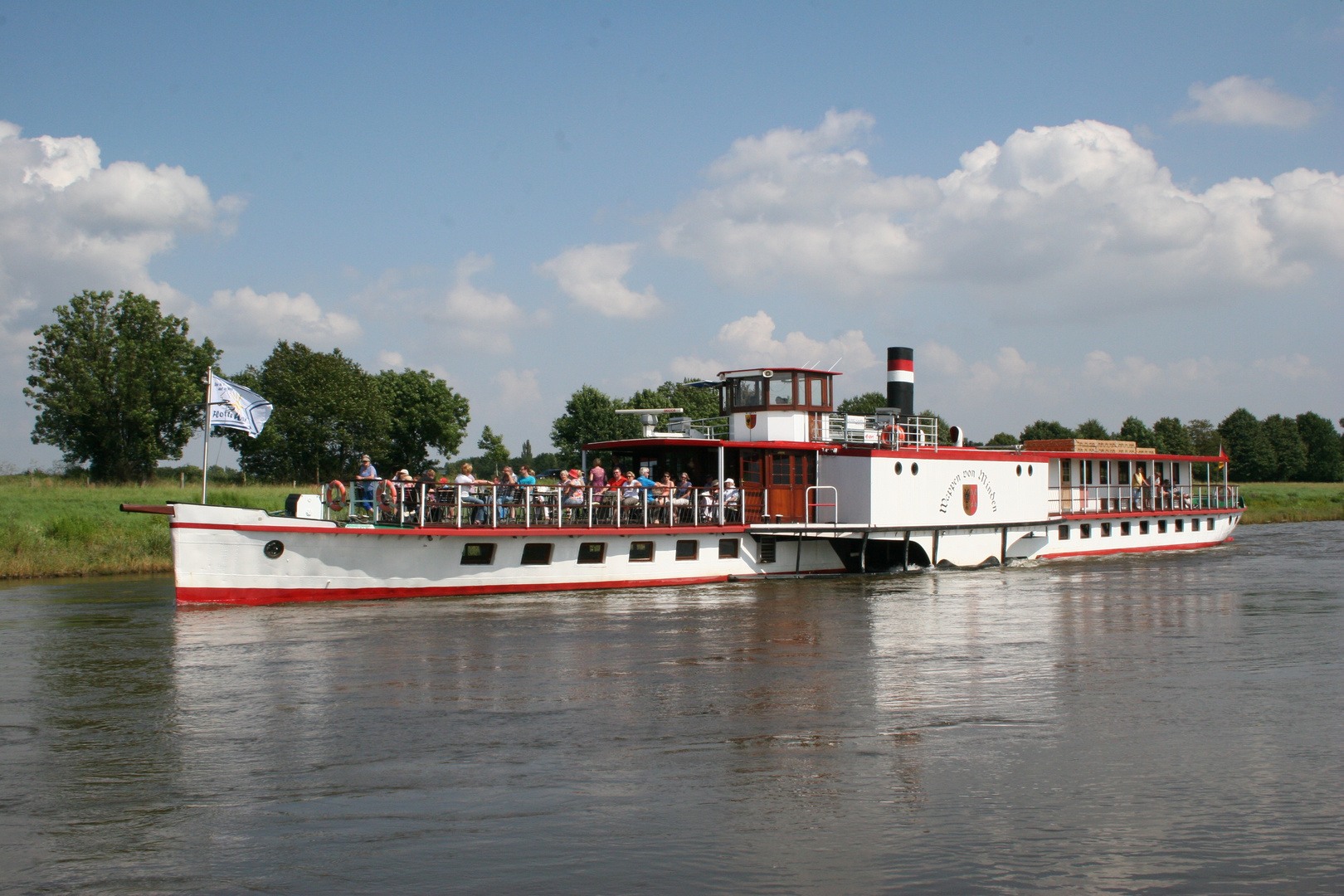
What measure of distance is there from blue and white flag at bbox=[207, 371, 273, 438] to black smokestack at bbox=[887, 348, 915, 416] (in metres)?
17.8

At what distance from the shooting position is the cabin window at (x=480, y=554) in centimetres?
2216

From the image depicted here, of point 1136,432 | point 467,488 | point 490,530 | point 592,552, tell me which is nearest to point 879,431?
point 592,552

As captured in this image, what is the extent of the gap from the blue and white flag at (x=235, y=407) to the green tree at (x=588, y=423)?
4887cm

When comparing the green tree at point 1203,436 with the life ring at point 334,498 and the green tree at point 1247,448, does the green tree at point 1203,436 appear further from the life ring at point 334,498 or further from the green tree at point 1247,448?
the life ring at point 334,498

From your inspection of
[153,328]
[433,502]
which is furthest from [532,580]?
[153,328]

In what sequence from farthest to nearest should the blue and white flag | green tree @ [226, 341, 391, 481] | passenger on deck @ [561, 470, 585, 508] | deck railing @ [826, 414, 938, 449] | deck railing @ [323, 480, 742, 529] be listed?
green tree @ [226, 341, 391, 481] < deck railing @ [826, 414, 938, 449] < passenger on deck @ [561, 470, 585, 508] < deck railing @ [323, 480, 742, 529] < the blue and white flag

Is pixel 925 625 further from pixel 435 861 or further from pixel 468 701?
pixel 435 861

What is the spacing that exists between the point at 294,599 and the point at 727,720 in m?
12.1

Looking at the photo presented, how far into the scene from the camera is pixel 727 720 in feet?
35.3

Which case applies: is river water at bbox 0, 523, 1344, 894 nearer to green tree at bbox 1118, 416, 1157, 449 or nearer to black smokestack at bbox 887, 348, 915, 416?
black smokestack at bbox 887, 348, 915, 416

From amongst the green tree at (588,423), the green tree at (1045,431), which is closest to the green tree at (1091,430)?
the green tree at (1045,431)

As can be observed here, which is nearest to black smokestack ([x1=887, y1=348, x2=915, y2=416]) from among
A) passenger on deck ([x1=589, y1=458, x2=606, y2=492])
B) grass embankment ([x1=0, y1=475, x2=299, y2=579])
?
passenger on deck ([x1=589, y1=458, x2=606, y2=492])

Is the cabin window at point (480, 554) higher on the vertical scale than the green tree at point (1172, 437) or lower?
lower

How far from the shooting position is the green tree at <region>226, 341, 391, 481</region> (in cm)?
6159
